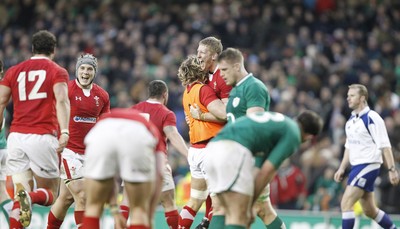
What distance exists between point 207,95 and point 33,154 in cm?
234

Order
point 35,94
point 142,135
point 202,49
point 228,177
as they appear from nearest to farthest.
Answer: point 142,135 → point 228,177 → point 35,94 → point 202,49

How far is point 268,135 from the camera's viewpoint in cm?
943

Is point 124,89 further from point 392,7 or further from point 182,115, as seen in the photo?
point 392,7

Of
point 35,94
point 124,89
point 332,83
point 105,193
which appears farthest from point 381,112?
point 105,193

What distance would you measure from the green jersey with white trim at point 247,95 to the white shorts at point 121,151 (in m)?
1.95

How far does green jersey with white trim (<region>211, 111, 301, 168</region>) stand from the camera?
9328 millimetres

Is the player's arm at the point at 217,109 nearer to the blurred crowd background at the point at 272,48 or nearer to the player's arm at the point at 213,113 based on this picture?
the player's arm at the point at 213,113

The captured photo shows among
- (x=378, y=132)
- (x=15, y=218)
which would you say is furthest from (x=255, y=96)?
(x=378, y=132)

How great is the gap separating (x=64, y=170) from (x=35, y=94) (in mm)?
1326

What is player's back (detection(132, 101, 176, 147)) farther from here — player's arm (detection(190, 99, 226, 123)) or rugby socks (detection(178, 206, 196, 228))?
rugby socks (detection(178, 206, 196, 228))

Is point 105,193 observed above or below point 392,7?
below

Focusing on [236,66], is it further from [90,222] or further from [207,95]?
[90,222]

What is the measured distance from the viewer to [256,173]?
9.57m

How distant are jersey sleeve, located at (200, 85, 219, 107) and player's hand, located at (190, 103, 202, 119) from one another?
0.16 m
